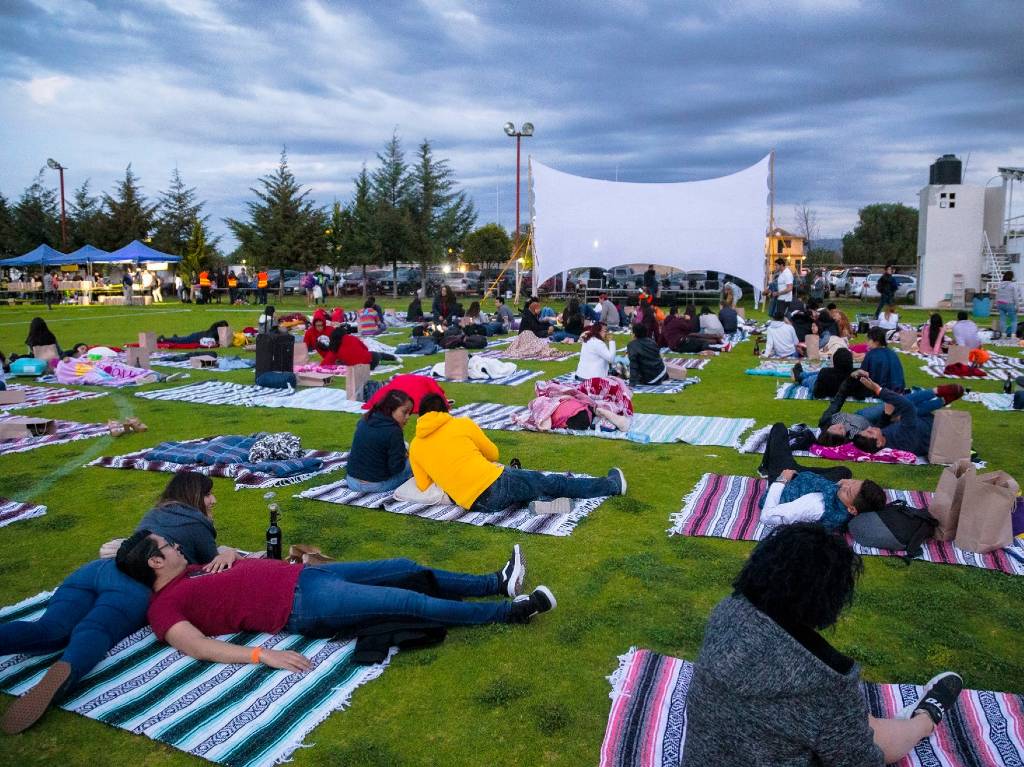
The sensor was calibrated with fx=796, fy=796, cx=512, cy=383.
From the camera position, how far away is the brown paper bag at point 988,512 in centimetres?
498

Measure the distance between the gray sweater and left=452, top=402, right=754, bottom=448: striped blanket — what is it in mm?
5897

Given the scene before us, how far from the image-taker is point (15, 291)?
36281mm

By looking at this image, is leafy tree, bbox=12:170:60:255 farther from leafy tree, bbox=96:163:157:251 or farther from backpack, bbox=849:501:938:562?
backpack, bbox=849:501:938:562

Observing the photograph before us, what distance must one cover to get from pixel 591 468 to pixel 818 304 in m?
11.8

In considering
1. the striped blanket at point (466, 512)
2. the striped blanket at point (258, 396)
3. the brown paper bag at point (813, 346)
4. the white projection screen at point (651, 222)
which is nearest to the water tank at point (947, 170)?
the white projection screen at point (651, 222)

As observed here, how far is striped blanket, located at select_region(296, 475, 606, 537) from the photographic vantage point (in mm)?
5711

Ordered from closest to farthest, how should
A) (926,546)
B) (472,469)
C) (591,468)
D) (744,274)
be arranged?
1. (926,546)
2. (472,469)
3. (591,468)
4. (744,274)

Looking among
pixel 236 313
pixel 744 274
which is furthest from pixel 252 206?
pixel 744 274

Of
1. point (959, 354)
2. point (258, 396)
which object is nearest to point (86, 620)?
point (258, 396)

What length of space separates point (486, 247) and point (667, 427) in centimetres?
4734

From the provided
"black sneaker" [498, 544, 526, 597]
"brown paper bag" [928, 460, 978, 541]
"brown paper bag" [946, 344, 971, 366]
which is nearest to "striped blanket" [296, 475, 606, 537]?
"black sneaker" [498, 544, 526, 597]

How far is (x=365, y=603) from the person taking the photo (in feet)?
12.9

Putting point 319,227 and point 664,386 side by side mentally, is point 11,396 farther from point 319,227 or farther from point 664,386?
point 319,227

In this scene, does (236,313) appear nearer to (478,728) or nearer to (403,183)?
(403,183)
